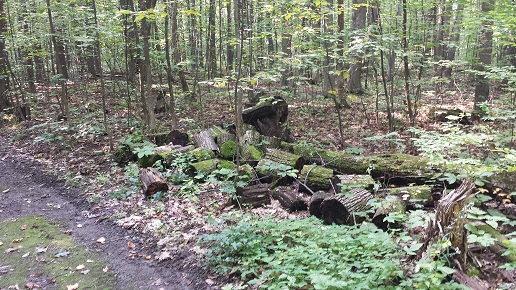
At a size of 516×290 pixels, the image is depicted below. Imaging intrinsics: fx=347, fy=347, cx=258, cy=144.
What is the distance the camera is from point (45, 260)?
4.96m

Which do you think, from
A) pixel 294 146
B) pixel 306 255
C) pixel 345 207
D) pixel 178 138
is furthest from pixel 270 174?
pixel 178 138

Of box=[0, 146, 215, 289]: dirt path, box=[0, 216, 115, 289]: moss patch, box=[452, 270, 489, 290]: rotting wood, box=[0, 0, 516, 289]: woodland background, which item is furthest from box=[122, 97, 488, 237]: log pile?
box=[0, 216, 115, 289]: moss patch

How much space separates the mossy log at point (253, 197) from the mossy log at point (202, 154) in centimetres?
187

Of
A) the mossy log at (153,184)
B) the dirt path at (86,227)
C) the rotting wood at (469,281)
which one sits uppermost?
the rotting wood at (469,281)

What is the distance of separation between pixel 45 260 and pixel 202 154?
3.63 metres

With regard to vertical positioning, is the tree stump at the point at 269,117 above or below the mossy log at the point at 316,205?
above

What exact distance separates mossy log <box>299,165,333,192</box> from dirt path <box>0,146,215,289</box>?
8.67ft

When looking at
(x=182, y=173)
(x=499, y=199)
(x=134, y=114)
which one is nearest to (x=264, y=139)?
(x=182, y=173)

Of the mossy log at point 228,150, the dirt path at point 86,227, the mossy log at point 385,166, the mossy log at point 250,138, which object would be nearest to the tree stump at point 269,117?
the mossy log at point 250,138

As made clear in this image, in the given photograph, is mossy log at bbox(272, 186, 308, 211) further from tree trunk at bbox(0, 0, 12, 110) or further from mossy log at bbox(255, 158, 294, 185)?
tree trunk at bbox(0, 0, 12, 110)

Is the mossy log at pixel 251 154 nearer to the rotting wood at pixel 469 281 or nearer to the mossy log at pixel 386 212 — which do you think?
the mossy log at pixel 386 212

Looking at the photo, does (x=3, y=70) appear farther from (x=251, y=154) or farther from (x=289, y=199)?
(x=289, y=199)

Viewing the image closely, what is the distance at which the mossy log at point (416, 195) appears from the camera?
532 cm

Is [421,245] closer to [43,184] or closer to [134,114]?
[43,184]
